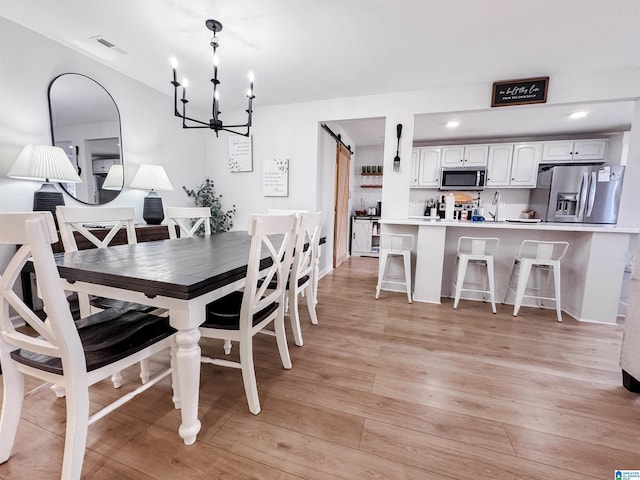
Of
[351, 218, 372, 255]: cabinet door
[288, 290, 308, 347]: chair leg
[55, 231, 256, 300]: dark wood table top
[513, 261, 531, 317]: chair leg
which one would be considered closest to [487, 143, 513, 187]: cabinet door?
[351, 218, 372, 255]: cabinet door

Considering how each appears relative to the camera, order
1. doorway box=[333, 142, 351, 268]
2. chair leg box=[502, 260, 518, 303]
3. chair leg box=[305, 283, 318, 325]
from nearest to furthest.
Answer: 1. chair leg box=[305, 283, 318, 325]
2. chair leg box=[502, 260, 518, 303]
3. doorway box=[333, 142, 351, 268]

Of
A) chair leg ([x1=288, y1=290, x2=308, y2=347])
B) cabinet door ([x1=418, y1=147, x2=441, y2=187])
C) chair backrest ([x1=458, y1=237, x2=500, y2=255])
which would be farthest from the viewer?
cabinet door ([x1=418, y1=147, x2=441, y2=187])

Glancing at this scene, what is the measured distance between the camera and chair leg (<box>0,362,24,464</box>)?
3.30 feet

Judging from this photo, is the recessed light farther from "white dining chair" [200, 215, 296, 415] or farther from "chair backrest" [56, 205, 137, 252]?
"chair backrest" [56, 205, 137, 252]

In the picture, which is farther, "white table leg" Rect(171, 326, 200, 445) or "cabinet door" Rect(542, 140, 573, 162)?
"cabinet door" Rect(542, 140, 573, 162)

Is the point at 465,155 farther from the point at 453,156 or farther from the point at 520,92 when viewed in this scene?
the point at 520,92

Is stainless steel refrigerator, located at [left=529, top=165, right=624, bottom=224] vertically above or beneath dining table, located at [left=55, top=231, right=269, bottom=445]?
above

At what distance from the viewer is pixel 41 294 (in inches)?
32.9

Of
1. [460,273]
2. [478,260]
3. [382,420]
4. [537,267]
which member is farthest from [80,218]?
[537,267]

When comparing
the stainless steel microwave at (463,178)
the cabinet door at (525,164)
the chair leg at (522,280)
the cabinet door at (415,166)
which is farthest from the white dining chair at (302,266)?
the cabinet door at (525,164)

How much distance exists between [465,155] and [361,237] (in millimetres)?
2515

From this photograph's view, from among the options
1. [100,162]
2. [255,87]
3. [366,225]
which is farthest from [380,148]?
[100,162]

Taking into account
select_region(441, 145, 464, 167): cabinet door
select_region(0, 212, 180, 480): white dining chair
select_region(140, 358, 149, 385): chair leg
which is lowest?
select_region(140, 358, 149, 385): chair leg

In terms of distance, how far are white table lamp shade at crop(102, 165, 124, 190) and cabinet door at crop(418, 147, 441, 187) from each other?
4.76m
